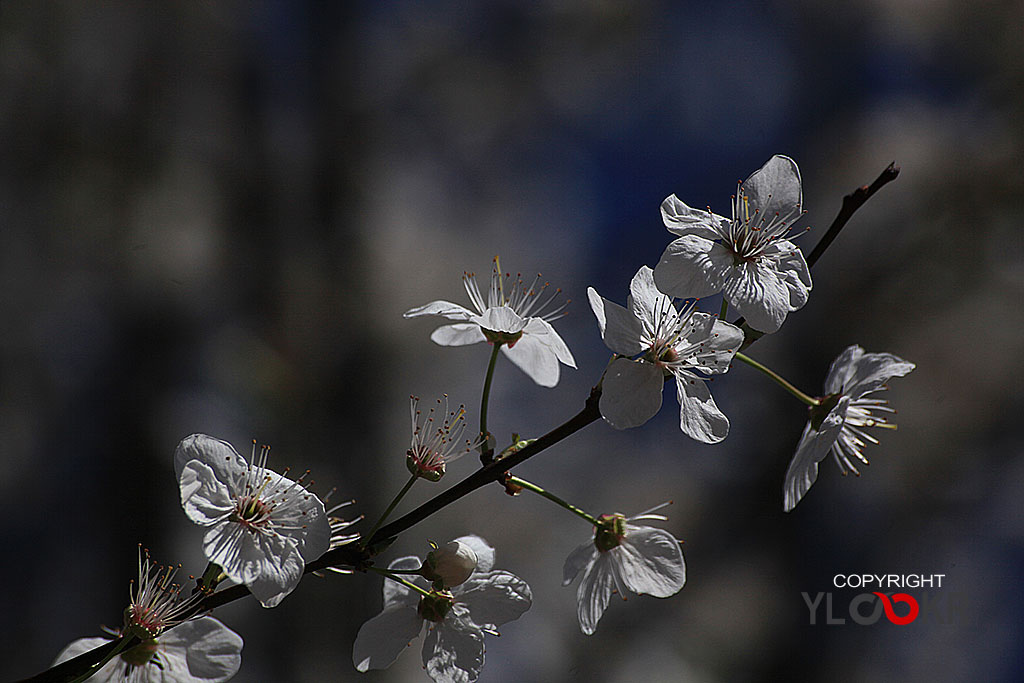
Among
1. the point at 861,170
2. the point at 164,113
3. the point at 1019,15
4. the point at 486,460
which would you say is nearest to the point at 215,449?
the point at 486,460

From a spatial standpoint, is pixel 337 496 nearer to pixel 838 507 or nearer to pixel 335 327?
pixel 335 327

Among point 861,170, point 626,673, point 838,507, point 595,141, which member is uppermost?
point 861,170

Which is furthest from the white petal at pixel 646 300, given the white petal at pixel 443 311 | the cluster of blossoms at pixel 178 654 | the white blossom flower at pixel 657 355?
the cluster of blossoms at pixel 178 654

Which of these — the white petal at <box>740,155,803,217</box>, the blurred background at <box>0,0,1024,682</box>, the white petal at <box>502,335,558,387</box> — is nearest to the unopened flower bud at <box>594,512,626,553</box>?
the white petal at <box>502,335,558,387</box>

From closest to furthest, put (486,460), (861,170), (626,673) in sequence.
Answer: (486,460)
(626,673)
(861,170)

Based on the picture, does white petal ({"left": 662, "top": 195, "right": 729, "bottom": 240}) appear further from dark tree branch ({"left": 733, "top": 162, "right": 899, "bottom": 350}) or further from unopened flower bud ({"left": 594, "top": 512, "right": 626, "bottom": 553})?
unopened flower bud ({"left": 594, "top": 512, "right": 626, "bottom": 553})

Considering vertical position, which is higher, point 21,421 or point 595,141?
point 595,141

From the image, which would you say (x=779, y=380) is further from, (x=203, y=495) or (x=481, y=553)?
(x=203, y=495)
